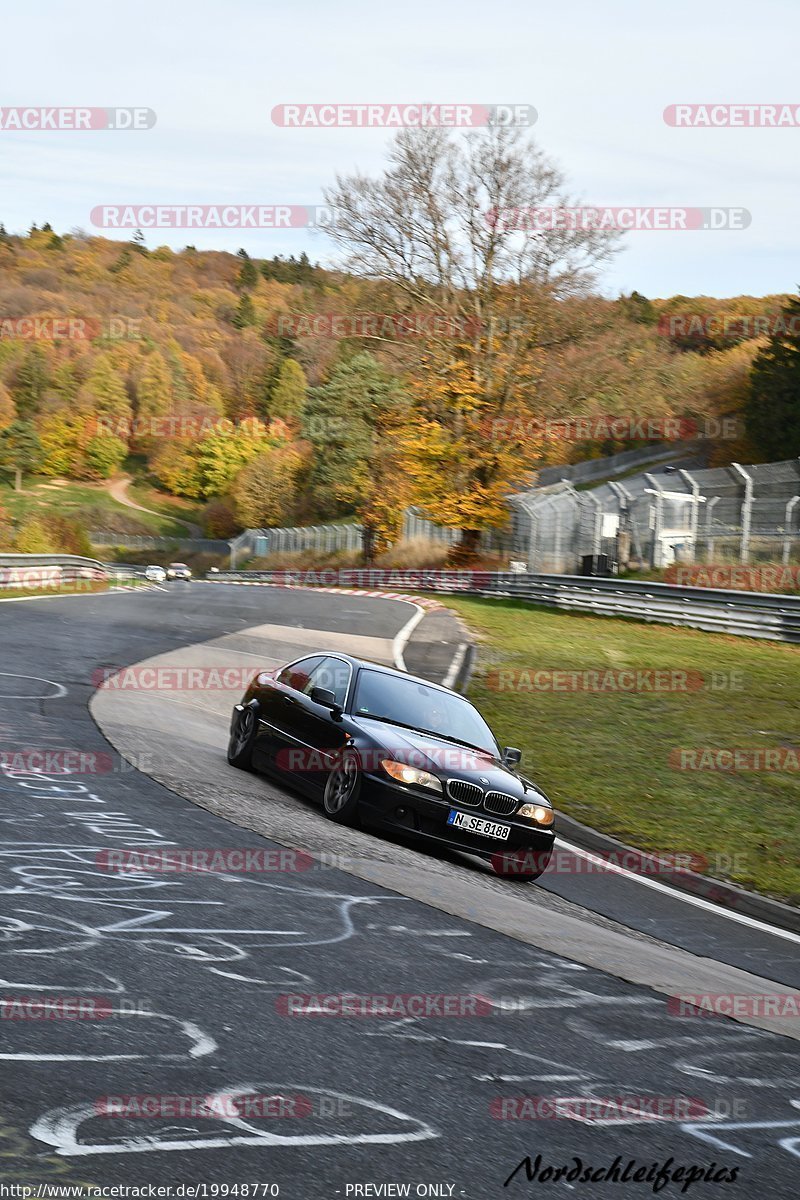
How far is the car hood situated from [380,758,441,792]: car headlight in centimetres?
5

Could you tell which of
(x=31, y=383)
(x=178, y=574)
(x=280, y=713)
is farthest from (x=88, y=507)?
(x=280, y=713)

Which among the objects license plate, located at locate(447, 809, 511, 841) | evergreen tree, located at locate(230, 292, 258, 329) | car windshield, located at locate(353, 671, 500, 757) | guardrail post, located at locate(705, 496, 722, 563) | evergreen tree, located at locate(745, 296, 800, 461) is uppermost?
evergreen tree, located at locate(230, 292, 258, 329)

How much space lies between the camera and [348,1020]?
5.34 metres

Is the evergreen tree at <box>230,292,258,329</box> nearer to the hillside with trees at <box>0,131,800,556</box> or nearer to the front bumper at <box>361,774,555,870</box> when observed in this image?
the hillside with trees at <box>0,131,800,556</box>

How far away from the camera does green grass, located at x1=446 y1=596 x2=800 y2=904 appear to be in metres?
11.4

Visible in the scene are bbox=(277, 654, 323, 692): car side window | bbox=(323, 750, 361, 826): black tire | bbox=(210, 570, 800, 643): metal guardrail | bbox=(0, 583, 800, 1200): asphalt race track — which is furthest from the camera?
bbox=(210, 570, 800, 643): metal guardrail

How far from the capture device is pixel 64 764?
10.9m

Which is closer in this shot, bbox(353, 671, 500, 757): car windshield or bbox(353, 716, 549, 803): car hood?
bbox(353, 716, 549, 803): car hood

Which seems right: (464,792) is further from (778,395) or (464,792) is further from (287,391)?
(287,391)

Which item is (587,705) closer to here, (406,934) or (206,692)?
(206,692)

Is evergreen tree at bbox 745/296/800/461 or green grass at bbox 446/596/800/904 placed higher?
evergreen tree at bbox 745/296/800/461

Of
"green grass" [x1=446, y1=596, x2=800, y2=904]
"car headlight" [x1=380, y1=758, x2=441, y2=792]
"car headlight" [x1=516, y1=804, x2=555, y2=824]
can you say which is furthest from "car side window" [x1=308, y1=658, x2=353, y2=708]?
"green grass" [x1=446, y1=596, x2=800, y2=904]

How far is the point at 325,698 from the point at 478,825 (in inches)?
77.5

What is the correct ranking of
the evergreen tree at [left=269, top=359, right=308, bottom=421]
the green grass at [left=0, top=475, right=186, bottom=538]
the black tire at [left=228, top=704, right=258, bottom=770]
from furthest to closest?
the evergreen tree at [left=269, top=359, right=308, bottom=421]
the green grass at [left=0, top=475, right=186, bottom=538]
the black tire at [left=228, top=704, right=258, bottom=770]
